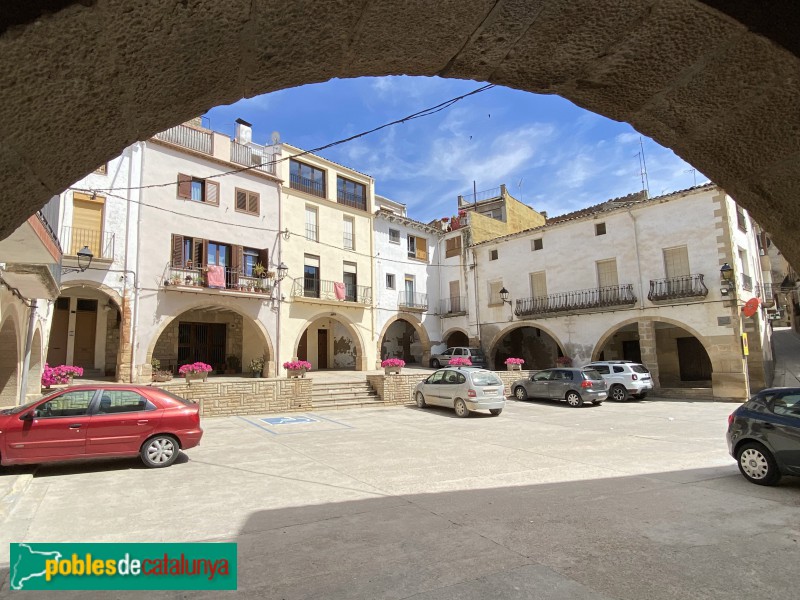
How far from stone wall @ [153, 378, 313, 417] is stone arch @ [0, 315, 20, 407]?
3324 millimetres

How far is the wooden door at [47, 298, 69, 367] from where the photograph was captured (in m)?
18.7

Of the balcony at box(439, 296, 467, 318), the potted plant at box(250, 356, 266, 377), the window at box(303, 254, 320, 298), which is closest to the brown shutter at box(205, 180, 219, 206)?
the window at box(303, 254, 320, 298)

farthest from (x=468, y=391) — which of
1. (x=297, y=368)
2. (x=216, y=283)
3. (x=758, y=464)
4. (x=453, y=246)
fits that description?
(x=453, y=246)

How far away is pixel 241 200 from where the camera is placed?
832 inches

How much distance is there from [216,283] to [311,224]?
6.69 metres

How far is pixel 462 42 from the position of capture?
160 cm

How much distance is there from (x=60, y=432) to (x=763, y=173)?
357 inches

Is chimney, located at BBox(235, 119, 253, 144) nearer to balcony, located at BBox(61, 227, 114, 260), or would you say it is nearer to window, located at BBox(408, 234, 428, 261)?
balcony, located at BBox(61, 227, 114, 260)

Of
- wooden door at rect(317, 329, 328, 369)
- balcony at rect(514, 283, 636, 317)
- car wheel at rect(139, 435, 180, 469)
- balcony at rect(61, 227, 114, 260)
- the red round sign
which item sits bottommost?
car wheel at rect(139, 435, 180, 469)

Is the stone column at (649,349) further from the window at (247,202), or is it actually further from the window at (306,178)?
the window at (247,202)

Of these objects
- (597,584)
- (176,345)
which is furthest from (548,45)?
(176,345)

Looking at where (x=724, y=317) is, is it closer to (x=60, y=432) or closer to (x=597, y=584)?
(x=597, y=584)

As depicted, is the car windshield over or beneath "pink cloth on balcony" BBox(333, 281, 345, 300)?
beneath

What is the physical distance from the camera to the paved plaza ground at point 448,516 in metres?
3.71
